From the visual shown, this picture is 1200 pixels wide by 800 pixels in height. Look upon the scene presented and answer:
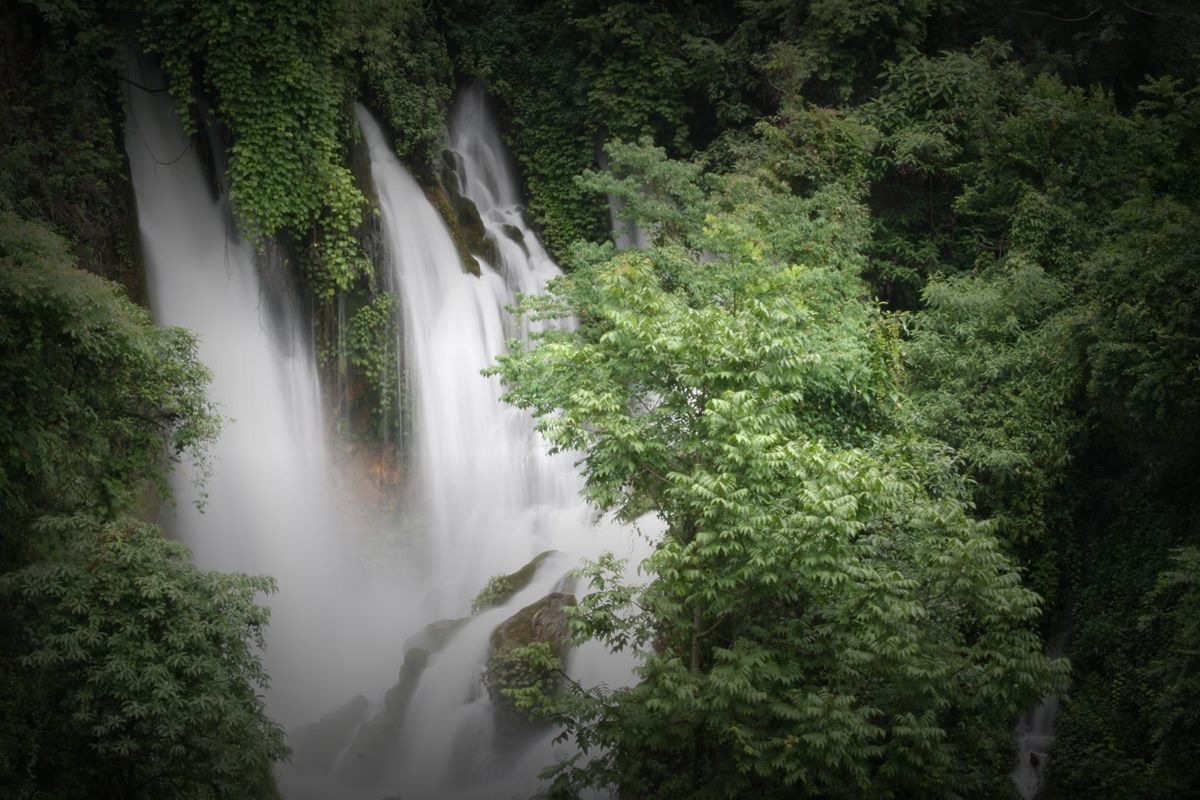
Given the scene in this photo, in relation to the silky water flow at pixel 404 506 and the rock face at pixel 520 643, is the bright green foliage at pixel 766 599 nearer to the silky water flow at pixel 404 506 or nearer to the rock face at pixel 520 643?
the rock face at pixel 520 643

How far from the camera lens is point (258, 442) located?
1669 centimetres

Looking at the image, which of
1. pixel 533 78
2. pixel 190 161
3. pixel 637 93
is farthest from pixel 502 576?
pixel 533 78

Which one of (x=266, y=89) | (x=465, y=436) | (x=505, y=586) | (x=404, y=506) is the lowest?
(x=505, y=586)

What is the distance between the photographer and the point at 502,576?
53.8ft

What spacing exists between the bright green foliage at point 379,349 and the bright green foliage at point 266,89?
1926 mm

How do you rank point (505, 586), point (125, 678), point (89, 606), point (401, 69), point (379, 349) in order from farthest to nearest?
1. point (401, 69)
2. point (379, 349)
3. point (505, 586)
4. point (89, 606)
5. point (125, 678)

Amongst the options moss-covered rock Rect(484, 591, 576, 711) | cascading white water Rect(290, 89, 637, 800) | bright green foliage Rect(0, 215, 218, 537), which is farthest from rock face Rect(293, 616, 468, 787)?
bright green foliage Rect(0, 215, 218, 537)

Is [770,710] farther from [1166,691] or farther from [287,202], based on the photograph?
[287,202]

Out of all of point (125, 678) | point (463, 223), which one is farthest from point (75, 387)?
point (463, 223)

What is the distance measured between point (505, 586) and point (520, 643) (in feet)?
6.48

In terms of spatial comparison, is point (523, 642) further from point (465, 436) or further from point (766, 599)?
point (465, 436)

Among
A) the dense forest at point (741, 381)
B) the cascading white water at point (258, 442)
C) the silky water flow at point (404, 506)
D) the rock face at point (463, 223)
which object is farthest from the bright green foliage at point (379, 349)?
the rock face at point (463, 223)

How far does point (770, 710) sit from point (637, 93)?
15.3 metres

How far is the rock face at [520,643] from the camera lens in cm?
1364
